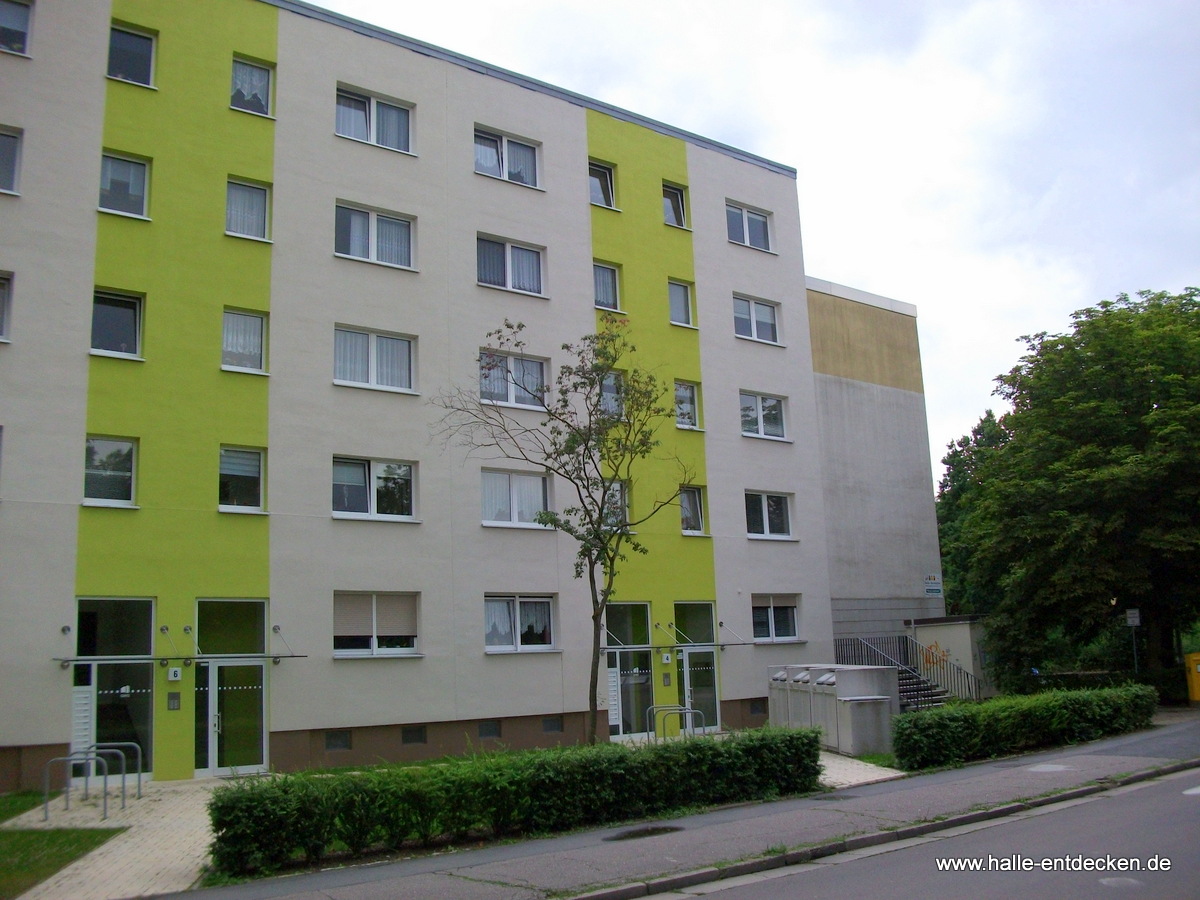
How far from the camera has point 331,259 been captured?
2156cm

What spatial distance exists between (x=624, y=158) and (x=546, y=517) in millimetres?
12362

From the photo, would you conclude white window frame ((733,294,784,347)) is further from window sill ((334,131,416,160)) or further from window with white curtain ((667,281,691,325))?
window sill ((334,131,416,160))

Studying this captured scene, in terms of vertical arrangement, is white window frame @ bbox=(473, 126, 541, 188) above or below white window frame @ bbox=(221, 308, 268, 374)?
above

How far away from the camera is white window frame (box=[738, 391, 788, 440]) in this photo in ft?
90.3

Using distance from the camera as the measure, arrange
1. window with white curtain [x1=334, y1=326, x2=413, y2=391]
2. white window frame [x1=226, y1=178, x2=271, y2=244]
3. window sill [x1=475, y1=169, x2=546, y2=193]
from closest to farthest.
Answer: white window frame [x1=226, y1=178, x2=271, y2=244] → window with white curtain [x1=334, y1=326, x2=413, y2=391] → window sill [x1=475, y1=169, x2=546, y2=193]

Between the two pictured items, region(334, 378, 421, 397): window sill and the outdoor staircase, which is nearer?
region(334, 378, 421, 397): window sill

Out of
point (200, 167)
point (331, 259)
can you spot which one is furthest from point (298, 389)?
point (200, 167)

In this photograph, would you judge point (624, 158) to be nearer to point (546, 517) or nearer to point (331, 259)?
point (331, 259)

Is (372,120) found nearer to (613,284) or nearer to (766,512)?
(613,284)

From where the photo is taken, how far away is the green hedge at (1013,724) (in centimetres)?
1734

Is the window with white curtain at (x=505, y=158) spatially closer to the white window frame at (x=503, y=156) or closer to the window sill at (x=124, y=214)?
the white window frame at (x=503, y=156)

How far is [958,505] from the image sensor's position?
4694 centimetres

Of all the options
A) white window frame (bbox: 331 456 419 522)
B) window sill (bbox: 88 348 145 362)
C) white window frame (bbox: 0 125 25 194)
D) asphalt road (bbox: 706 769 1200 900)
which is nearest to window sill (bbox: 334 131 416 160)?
white window frame (bbox: 0 125 25 194)

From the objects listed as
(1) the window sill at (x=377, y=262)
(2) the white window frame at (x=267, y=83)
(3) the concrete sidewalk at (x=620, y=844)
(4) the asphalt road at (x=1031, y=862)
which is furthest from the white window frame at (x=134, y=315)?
(4) the asphalt road at (x=1031, y=862)
